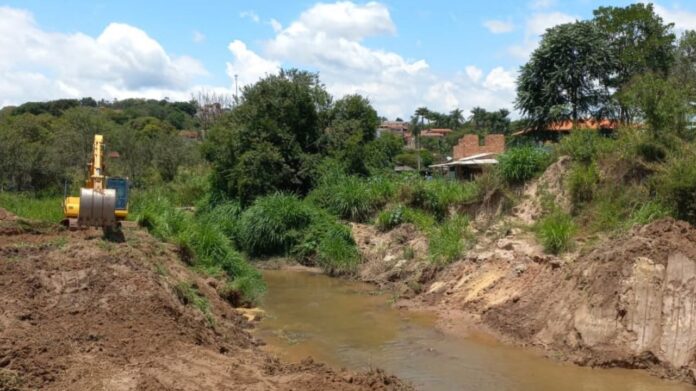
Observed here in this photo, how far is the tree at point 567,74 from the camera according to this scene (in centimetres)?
3167

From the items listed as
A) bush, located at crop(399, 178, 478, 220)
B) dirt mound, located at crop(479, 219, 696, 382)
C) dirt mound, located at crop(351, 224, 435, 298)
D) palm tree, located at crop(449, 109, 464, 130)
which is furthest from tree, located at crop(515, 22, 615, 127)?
palm tree, located at crop(449, 109, 464, 130)

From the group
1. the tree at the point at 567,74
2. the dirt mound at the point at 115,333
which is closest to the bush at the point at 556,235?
the dirt mound at the point at 115,333

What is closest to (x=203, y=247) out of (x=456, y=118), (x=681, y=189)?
(x=681, y=189)

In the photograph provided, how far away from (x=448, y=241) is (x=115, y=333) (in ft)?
35.4

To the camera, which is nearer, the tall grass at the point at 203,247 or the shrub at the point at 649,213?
the shrub at the point at 649,213

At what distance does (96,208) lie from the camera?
11.6m

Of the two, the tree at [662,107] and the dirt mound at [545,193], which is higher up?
the tree at [662,107]

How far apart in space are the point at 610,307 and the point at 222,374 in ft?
21.8

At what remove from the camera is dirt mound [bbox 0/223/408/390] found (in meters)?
7.25

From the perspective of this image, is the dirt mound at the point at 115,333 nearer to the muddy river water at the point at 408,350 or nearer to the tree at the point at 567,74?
the muddy river water at the point at 408,350

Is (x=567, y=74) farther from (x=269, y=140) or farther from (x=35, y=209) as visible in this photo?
(x=35, y=209)

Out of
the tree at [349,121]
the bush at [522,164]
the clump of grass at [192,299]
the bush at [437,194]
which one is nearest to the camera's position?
the clump of grass at [192,299]

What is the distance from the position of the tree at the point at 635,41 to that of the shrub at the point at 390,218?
50.2ft

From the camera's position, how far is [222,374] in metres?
7.96
